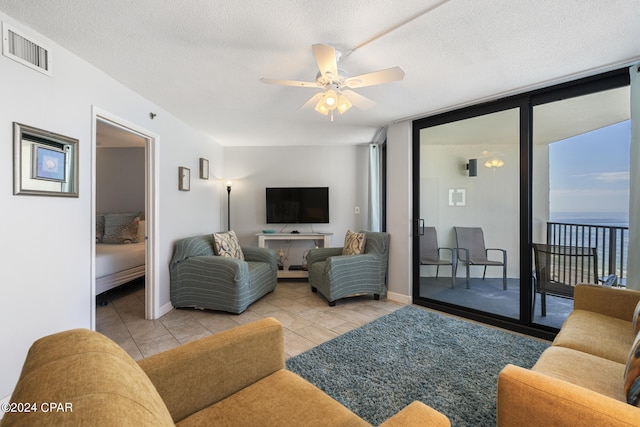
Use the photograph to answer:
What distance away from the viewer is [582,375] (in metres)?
1.19

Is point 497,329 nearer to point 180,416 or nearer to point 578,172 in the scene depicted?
point 578,172

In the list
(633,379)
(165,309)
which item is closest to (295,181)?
(165,309)

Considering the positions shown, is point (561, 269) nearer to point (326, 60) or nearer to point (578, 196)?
point (578, 196)

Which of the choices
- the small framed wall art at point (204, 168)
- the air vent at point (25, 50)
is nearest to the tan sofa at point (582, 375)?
the air vent at point (25, 50)

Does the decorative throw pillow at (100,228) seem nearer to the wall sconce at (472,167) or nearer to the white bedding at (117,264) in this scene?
the white bedding at (117,264)

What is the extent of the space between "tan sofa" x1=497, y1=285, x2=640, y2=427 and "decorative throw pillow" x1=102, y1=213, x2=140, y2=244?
5.21 metres

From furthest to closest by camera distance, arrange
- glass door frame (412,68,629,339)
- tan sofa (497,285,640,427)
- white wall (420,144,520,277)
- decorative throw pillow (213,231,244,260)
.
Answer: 1. decorative throw pillow (213,231,244,260)
2. white wall (420,144,520,277)
3. glass door frame (412,68,629,339)
4. tan sofa (497,285,640,427)

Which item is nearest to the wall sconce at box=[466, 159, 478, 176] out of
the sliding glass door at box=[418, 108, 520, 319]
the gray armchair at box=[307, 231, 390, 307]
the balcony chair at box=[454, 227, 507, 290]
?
the sliding glass door at box=[418, 108, 520, 319]

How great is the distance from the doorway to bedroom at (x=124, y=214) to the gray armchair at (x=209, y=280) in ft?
0.93

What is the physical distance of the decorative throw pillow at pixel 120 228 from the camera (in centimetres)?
441

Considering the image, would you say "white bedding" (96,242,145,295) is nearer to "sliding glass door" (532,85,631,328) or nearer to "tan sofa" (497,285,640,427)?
"tan sofa" (497,285,640,427)

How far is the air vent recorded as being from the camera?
1.55m

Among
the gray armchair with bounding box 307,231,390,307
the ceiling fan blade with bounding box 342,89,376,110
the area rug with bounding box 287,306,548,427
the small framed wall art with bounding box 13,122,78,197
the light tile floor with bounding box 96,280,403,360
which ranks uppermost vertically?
the ceiling fan blade with bounding box 342,89,376,110

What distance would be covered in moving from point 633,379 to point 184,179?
3913 millimetres
